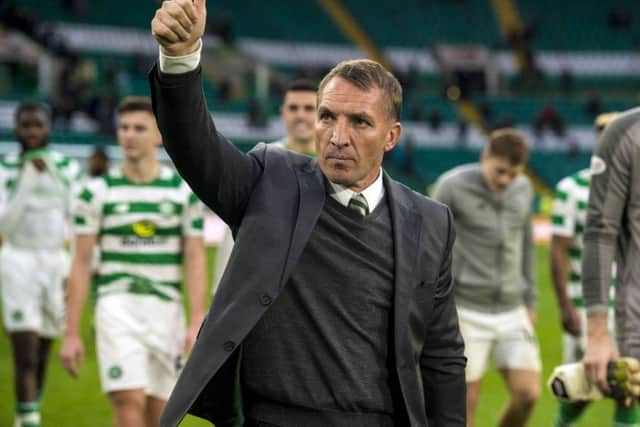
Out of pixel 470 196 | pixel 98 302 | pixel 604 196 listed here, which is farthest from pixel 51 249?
pixel 604 196

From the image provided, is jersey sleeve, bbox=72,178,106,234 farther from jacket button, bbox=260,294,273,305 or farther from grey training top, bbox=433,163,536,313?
jacket button, bbox=260,294,273,305

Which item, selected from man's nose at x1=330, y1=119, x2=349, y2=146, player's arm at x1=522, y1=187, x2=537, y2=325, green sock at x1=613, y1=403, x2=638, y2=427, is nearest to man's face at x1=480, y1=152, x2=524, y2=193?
player's arm at x1=522, y1=187, x2=537, y2=325

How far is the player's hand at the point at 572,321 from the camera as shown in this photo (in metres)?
7.90

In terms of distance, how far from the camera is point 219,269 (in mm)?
6672

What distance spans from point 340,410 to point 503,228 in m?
4.27

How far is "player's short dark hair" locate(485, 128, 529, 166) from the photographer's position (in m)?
7.40

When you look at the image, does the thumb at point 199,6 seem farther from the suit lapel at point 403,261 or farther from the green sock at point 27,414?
the green sock at point 27,414

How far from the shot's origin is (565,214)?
7.97 m

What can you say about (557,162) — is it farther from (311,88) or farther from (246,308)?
(246,308)

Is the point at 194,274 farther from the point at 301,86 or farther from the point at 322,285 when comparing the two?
A: the point at 322,285

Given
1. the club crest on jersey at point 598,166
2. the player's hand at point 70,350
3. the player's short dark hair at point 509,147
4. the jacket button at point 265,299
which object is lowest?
the player's hand at point 70,350

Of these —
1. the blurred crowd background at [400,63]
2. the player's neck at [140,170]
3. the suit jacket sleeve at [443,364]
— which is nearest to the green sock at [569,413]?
the player's neck at [140,170]

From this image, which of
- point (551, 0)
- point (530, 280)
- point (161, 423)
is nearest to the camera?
point (161, 423)

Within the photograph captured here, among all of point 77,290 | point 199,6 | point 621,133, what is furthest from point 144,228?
point 199,6
